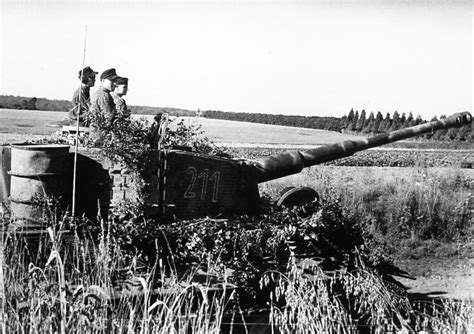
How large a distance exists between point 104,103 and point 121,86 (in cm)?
47

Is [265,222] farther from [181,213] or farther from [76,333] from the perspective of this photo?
[76,333]

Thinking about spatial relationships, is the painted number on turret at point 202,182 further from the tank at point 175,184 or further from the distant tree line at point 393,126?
the distant tree line at point 393,126

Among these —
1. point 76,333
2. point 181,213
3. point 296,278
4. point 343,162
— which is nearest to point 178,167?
point 181,213

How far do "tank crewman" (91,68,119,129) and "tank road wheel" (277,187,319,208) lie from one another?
114 inches

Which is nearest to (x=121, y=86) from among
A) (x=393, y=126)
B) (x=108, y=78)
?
(x=108, y=78)

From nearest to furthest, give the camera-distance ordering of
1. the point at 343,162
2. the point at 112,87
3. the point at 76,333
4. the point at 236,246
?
1. the point at 76,333
2. the point at 236,246
3. the point at 112,87
4. the point at 343,162

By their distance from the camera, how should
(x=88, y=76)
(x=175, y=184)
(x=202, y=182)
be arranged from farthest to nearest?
(x=88, y=76), (x=202, y=182), (x=175, y=184)

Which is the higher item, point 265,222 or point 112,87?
point 112,87

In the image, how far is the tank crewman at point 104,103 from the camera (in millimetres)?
7078

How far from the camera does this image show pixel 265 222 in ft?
24.4

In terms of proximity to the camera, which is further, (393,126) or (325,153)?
(393,126)

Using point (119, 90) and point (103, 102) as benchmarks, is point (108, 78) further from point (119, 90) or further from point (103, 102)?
point (103, 102)

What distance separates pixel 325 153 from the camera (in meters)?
10.2

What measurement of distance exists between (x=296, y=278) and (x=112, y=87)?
347 cm
